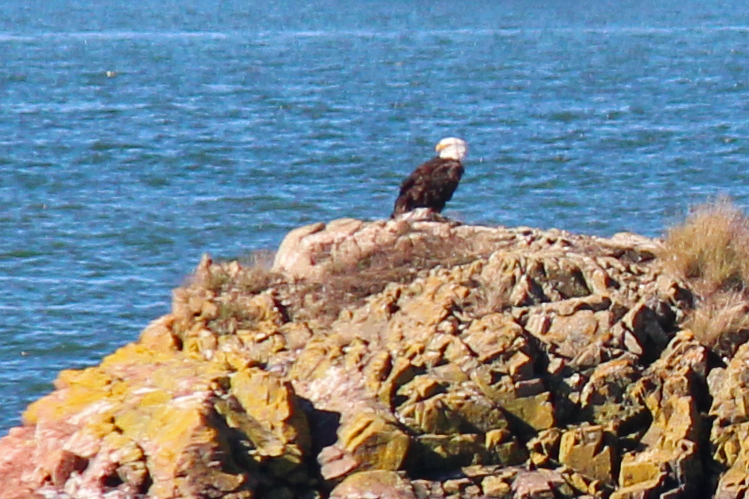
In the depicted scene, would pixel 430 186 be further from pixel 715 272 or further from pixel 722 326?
pixel 722 326

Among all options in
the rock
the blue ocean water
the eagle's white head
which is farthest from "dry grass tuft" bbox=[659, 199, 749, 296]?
the blue ocean water

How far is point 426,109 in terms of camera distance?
4331 cm

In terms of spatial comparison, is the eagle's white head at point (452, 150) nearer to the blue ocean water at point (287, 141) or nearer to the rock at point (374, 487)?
the blue ocean water at point (287, 141)

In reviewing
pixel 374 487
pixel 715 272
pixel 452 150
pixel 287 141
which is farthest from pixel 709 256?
pixel 287 141

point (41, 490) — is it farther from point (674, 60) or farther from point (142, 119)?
point (674, 60)

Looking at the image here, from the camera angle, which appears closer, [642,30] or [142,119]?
[142,119]

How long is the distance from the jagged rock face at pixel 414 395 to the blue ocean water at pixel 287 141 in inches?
197

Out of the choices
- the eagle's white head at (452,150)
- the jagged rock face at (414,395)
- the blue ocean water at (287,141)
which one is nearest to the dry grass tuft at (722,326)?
the jagged rock face at (414,395)

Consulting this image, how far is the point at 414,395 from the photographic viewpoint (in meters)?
11.6

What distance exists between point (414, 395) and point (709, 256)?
3.23 meters

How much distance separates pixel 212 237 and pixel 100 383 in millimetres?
14511

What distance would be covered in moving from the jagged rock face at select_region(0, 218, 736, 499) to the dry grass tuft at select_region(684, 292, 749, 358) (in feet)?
0.52

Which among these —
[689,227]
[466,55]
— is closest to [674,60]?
[466,55]

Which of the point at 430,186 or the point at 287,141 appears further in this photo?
the point at 287,141
